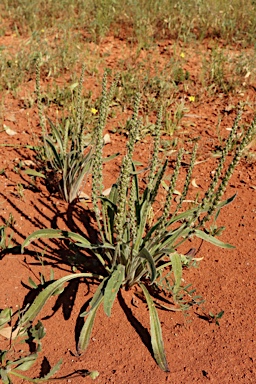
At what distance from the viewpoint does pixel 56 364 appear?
80.7 inches

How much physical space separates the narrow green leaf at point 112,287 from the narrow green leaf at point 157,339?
255mm

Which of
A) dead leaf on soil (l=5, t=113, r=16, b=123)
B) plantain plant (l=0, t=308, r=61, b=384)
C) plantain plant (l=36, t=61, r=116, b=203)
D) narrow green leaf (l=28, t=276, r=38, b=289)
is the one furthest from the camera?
dead leaf on soil (l=5, t=113, r=16, b=123)

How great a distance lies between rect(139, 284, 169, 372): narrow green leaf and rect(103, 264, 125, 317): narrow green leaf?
0.84ft

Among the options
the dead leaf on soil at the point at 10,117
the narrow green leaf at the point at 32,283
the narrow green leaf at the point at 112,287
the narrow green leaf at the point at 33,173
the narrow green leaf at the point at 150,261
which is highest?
the narrow green leaf at the point at 150,261

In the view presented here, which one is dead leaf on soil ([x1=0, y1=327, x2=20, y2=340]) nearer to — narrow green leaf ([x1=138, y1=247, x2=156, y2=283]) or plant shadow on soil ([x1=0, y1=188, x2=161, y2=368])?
plant shadow on soil ([x1=0, y1=188, x2=161, y2=368])

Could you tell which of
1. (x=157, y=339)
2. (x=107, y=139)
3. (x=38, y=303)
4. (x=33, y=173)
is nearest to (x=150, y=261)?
(x=157, y=339)

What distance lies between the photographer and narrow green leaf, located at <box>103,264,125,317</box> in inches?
75.2

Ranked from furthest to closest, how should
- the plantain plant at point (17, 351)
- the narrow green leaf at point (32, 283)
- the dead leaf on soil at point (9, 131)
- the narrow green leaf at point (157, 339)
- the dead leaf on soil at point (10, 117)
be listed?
the dead leaf on soil at point (10, 117) < the dead leaf on soil at point (9, 131) < the narrow green leaf at point (32, 283) < the narrow green leaf at point (157, 339) < the plantain plant at point (17, 351)

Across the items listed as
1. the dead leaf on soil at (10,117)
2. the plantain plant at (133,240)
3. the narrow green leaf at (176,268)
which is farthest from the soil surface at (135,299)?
the narrow green leaf at (176,268)

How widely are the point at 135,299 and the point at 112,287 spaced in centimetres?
48

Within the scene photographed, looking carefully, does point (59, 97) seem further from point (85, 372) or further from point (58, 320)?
point (85, 372)

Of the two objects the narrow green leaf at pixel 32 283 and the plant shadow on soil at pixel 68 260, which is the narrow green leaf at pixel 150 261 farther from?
the narrow green leaf at pixel 32 283

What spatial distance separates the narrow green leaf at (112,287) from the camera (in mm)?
1911

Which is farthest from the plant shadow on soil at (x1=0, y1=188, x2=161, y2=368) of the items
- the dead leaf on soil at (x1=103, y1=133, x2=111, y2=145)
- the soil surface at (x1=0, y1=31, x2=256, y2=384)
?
the dead leaf on soil at (x1=103, y1=133, x2=111, y2=145)
